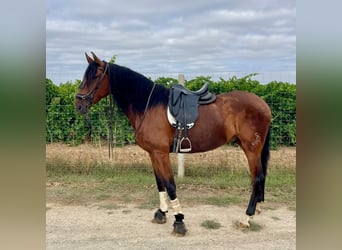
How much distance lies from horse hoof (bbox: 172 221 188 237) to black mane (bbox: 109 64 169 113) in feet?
4.86

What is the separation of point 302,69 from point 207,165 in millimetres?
5191

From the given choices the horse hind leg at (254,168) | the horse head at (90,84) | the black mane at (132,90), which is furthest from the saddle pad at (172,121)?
the horse head at (90,84)

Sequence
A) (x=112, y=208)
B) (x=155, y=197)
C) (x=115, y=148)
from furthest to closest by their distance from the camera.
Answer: (x=115, y=148) < (x=155, y=197) < (x=112, y=208)

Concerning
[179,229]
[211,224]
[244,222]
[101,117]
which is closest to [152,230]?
[179,229]

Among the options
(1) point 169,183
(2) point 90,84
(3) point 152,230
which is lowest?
(3) point 152,230

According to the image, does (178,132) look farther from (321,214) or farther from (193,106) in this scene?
(321,214)

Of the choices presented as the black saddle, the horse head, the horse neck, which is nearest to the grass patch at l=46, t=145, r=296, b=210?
the black saddle

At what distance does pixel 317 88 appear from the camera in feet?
3.66

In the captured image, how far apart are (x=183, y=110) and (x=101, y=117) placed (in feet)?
10.5

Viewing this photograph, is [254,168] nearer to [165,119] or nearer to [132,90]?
[165,119]

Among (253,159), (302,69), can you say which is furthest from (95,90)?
(302,69)

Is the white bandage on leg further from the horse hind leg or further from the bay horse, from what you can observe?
the horse hind leg

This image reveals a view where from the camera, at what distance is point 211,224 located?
3.98 meters

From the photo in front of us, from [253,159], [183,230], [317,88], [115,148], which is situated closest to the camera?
[317,88]
